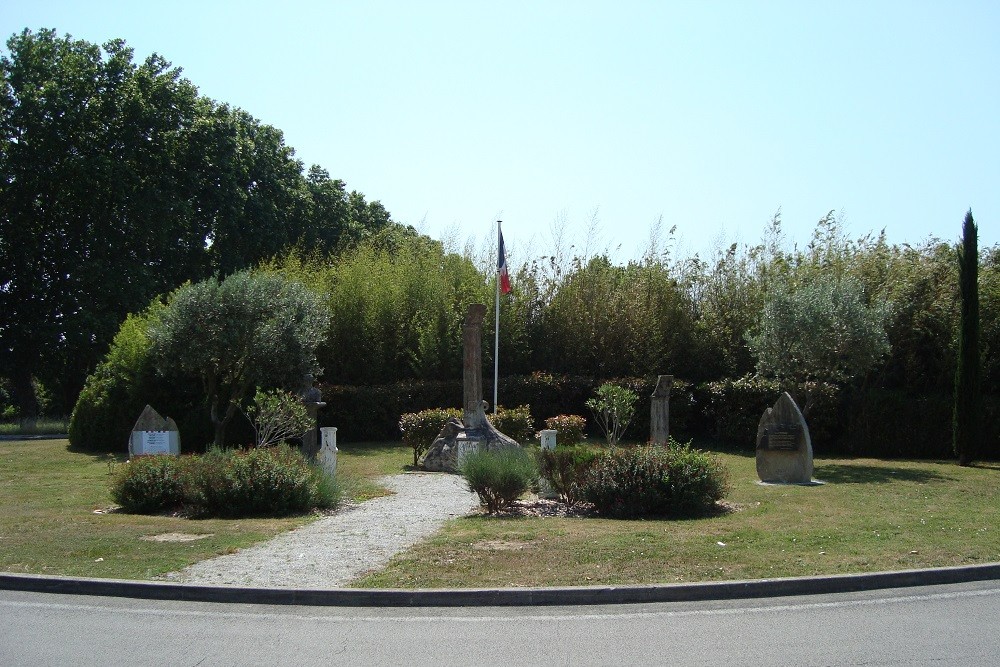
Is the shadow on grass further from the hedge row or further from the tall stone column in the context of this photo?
the tall stone column

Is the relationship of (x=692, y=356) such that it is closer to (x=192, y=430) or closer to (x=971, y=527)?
(x=192, y=430)

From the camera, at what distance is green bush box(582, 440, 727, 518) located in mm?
12852

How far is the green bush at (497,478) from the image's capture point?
42.6 ft

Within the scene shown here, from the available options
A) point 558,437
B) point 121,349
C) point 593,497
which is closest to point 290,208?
point 121,349

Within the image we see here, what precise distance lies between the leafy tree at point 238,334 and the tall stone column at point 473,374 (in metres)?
5.16

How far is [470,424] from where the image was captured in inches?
764

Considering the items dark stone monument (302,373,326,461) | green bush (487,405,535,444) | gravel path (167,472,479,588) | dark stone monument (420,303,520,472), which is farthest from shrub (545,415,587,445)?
gravel path (167,472,479,588)

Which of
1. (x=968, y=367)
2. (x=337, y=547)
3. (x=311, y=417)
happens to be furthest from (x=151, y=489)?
(x=968, y=367)

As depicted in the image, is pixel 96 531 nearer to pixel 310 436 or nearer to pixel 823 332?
pixel 310 436

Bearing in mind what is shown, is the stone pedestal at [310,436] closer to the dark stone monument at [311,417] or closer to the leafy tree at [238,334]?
the dark stone monument at [311,417]

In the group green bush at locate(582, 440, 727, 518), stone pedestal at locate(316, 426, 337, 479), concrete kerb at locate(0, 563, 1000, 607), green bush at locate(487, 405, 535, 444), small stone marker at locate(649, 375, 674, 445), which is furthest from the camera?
green bush at locate(487, 405, 535, 444)

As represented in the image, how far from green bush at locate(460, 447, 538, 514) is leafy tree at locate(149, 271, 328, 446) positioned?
33.5 ft

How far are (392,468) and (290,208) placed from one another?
68.0 ft

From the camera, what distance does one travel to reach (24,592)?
845 centimetres
